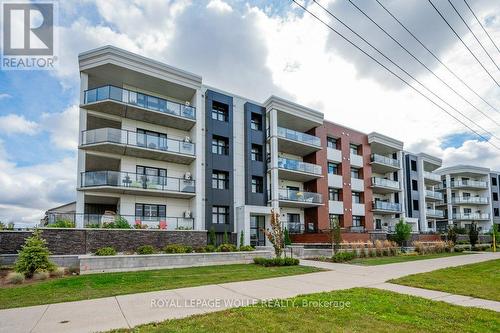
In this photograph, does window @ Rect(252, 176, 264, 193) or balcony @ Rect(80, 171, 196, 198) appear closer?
balcony @ Rect(80, 171, 196, 198)

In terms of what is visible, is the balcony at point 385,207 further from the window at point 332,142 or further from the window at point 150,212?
the window at point 150,212

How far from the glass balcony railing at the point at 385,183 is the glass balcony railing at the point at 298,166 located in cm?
955

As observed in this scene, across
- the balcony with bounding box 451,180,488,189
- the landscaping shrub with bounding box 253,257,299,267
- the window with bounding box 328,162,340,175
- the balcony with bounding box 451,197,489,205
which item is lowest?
the landscaping shrub with bounding box 253,257,299,267

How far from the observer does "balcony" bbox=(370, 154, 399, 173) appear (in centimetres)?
3692

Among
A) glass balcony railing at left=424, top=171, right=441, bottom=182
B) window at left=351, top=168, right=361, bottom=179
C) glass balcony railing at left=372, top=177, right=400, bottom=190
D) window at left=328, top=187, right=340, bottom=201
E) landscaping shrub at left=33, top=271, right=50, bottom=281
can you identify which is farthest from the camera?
glass balcony railing at left=424, top=171, right=441, bottom=182

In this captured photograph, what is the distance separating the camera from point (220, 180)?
25.5 meters

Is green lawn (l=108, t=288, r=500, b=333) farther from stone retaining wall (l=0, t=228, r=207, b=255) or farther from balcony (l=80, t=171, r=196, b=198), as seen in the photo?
balcony (l=80, t=171, r=196, b=198)

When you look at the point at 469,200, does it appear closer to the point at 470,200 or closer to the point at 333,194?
the point at 470,200

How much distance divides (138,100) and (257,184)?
11.5 metres

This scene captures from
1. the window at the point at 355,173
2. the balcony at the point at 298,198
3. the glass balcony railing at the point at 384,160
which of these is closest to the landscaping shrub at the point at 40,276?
the balcony at the point at 298,198

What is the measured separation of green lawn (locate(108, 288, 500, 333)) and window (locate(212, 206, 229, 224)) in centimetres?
1705

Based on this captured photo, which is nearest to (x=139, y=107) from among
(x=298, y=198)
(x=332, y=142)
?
(x=298, y=198)

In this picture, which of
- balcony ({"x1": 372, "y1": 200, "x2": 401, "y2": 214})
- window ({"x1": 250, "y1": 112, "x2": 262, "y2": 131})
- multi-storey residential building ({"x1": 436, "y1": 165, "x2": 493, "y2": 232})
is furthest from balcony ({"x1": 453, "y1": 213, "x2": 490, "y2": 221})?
window ({"x1": 250, "y1": 112, "x2": 262, "y2": 131})

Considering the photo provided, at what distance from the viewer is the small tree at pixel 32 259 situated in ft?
39.6
